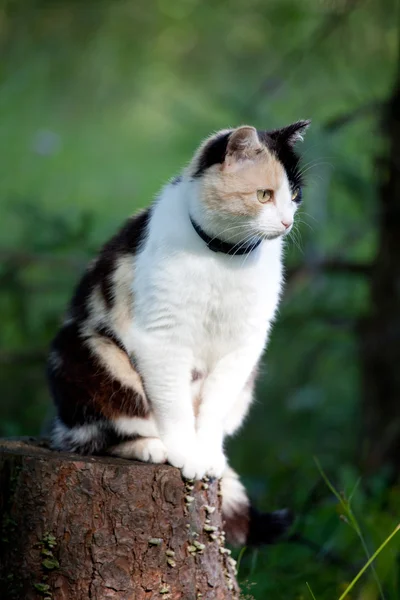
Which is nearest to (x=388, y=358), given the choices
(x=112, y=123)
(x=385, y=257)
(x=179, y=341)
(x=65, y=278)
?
(x=385, y=257)

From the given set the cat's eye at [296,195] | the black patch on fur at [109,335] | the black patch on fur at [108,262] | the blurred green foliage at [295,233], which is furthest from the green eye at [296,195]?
the black patch on fur at [109,335]

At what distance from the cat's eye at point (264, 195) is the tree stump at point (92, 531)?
0.82 m

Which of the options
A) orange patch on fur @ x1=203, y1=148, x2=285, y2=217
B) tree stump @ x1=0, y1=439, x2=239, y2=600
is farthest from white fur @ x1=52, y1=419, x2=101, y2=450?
orange patch on fur @ x1=203, y1=148, x2=285, y2=217

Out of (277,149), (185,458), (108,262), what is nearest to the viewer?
(185,458)

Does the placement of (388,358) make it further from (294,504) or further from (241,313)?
(241,313)

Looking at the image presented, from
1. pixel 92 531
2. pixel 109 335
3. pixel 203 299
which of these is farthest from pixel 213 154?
pixel 92 531

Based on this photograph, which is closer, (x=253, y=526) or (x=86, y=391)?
(x=86, y=391)

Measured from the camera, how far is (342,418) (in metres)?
5.32

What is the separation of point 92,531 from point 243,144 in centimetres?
115

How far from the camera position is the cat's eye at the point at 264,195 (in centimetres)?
217

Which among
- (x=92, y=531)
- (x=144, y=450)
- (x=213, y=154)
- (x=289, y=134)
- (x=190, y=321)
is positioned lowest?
(x=92, y=531)

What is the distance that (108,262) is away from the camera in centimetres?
236

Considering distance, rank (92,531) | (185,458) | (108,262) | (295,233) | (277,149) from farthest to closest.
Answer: (295,233), (108,262), (277,149), (185,458), (92,531)

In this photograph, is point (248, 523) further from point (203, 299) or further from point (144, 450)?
point (203, 299)
